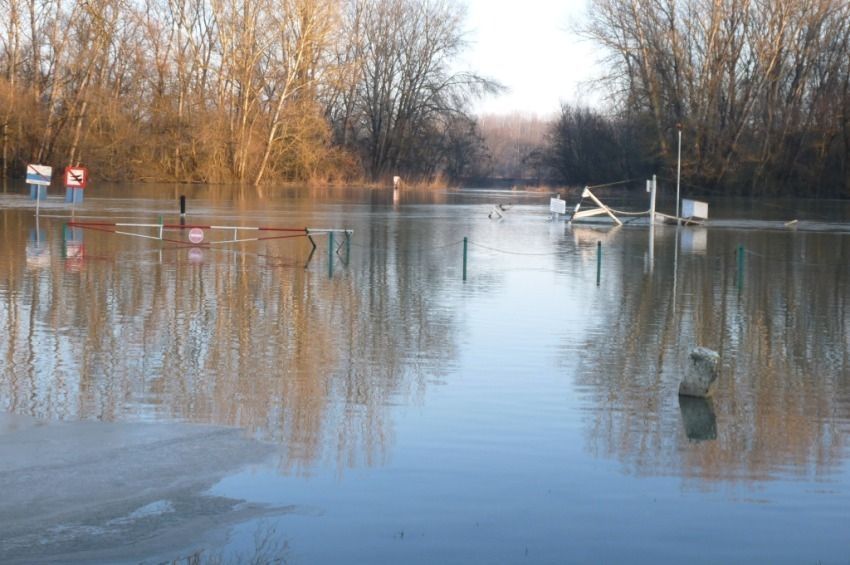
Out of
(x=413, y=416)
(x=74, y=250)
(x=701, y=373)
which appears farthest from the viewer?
(x=74, y=250)

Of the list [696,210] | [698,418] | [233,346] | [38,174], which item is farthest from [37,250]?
[696,210]

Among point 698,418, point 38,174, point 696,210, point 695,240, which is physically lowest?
point 698,418

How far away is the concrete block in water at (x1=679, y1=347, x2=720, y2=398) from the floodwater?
0.18 meters

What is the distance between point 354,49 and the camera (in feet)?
272

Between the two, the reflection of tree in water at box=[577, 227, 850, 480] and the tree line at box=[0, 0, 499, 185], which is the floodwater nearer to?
the reflection of tree in water at box=[577, 227, 850, 480]

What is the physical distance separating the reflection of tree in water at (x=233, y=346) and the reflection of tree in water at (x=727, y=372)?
1952 mm

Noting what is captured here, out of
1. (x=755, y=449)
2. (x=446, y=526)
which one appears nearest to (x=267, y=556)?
(x=446, y=526)

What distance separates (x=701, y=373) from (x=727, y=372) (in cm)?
176

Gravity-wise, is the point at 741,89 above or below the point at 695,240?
above

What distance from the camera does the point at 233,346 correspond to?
13.1 m

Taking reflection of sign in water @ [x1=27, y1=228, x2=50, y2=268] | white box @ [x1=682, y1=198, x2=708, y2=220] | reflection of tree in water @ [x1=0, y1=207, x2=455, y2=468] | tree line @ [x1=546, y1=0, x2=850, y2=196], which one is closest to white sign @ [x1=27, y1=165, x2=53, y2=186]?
reflection of sign in water @ [x1=27, y1=228, x2=50, y2=268]

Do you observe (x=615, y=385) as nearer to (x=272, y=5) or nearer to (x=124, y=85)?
(x=272, y=5)

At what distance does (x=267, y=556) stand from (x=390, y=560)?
664 millimetres

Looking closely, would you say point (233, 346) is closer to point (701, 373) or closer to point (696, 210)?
point (701, 373)
